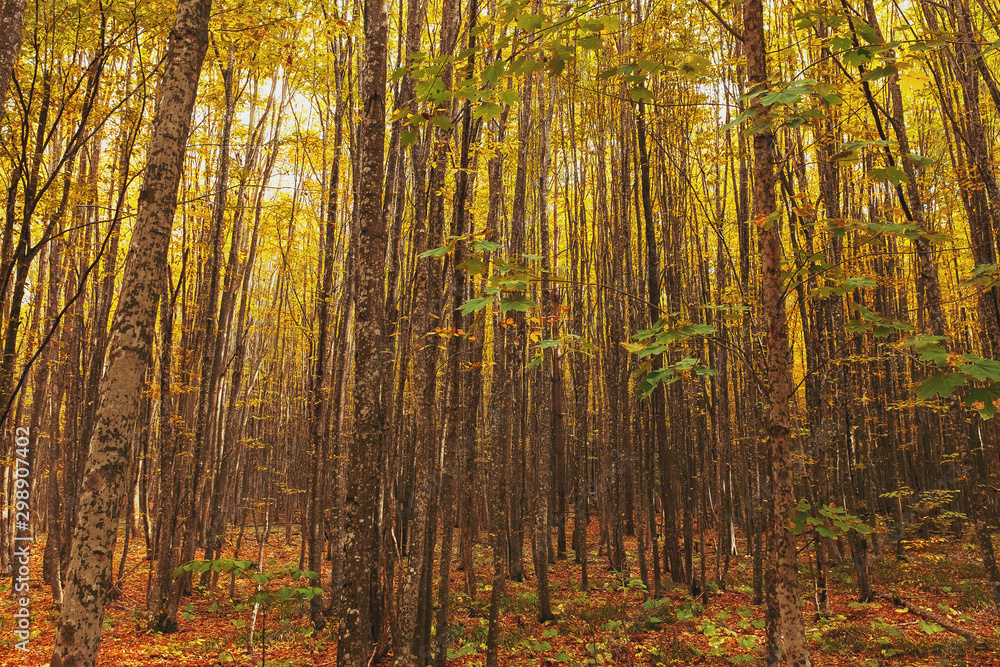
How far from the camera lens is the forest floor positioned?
20.6 feet

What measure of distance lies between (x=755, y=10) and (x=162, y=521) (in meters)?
9.02

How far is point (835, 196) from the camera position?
24.2 ft

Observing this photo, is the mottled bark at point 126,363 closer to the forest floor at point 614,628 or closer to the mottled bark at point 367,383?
the mottled bark at point 367,383

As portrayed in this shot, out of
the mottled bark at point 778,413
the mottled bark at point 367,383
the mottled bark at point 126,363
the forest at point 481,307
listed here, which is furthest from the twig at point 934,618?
the mottled bark at point 126,363

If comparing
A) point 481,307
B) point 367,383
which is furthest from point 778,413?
point 367,383

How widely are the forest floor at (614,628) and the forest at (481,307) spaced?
0.07m

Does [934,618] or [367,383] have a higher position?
[367,383]

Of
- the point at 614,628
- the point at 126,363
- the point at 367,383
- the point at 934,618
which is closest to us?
the point at 126,363

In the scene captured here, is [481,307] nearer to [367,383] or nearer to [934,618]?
[367,383]

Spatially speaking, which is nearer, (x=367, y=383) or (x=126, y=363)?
(x=126, y=363)

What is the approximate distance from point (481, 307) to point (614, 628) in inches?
260

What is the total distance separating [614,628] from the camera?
7.30 meters

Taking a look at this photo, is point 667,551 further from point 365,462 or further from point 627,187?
point 365,462

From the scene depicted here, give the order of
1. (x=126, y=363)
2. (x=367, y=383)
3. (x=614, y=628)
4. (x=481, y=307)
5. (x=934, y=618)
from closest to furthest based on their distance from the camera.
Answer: (x=481, y=307) → (x=126, y=363) → (x=367, y=383) → (x=934, y=618) → (x=614, y=628)
